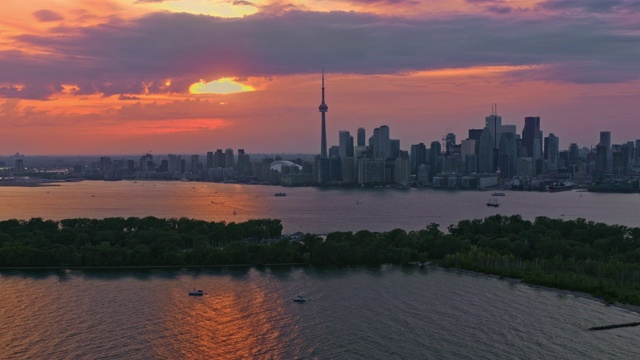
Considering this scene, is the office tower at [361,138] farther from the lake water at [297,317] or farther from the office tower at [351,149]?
the lake water at [297,317]

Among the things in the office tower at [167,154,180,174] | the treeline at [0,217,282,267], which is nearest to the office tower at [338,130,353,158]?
the office tower at [167,154,180,174]

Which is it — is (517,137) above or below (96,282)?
above

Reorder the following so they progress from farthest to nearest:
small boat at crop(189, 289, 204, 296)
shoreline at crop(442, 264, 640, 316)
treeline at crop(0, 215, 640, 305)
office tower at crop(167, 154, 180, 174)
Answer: office tower at crop(167, 154, 180, 174), treeline at crop(0, 215, 640, 305), small boat at crop(189, 289, 204, 296), shoreline at crop(442, 264, 640, 316)

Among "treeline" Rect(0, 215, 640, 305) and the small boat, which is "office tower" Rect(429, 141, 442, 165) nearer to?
"treeline" Rect(0, 215, 640, 305)

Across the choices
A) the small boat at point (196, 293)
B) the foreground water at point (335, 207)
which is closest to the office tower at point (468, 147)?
the foreground water at point (335, 207)

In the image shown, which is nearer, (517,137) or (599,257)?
(599,257)

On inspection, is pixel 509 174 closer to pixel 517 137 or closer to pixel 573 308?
pixel 517 137

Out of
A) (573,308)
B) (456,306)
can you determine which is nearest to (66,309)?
(456,306)
